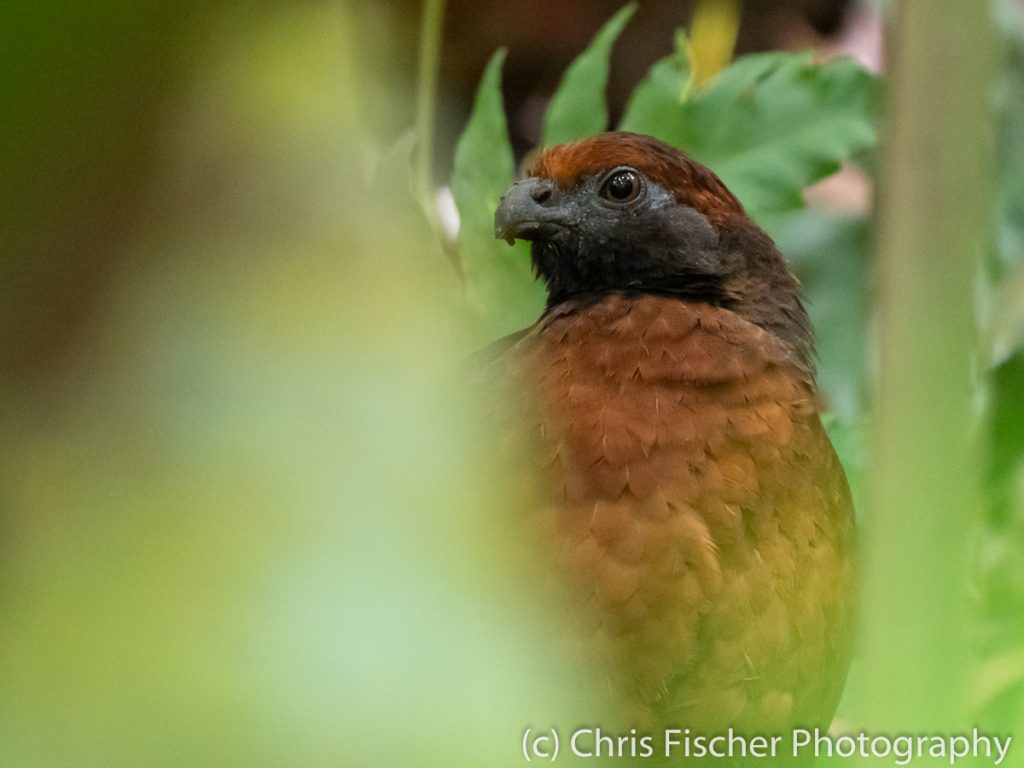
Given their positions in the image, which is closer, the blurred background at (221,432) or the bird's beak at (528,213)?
the blurred background at (221,432)

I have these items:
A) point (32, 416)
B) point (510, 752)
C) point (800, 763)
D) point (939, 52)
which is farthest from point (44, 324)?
point (800, 763)

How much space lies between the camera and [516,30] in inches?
91.7

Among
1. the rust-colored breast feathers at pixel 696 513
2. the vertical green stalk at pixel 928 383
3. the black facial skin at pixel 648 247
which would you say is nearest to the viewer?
the vertical green stalk at pixel 928 383

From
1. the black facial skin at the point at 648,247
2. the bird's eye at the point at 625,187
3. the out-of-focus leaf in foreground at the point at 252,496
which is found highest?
the bird's eye at the point at 625,187

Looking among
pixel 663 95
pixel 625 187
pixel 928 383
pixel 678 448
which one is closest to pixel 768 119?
pixel 663 95

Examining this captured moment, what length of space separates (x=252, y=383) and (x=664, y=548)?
76 centimetres

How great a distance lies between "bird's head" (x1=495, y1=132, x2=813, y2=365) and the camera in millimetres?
1142

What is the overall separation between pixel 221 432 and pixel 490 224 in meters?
1.17

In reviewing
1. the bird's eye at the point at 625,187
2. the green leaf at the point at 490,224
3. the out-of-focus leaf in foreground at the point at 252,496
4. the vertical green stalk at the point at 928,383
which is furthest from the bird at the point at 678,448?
the out-of-focus leaf in foreground at the point at 252,496

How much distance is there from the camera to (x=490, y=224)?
137cm

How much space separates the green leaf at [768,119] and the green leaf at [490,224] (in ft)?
0.58

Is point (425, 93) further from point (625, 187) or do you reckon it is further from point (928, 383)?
point (928, 383)

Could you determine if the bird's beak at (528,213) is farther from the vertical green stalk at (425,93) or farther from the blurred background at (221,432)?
the blurred background at (221,432)

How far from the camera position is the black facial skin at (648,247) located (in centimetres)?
114
